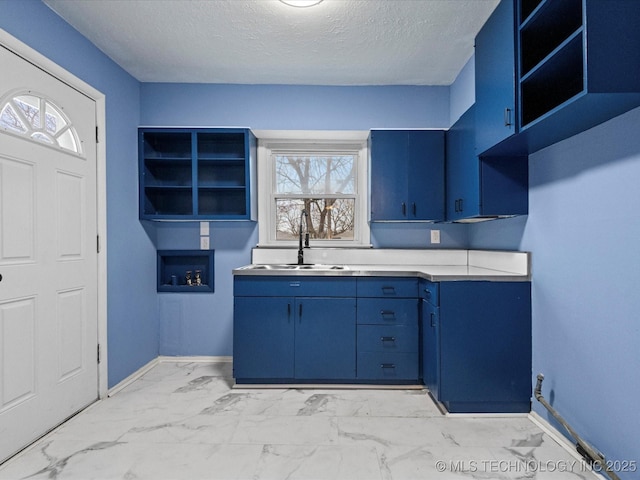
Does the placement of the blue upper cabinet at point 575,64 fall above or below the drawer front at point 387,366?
above

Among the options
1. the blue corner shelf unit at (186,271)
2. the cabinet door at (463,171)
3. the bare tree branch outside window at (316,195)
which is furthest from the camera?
the bare tree branch outside window at (316,195)

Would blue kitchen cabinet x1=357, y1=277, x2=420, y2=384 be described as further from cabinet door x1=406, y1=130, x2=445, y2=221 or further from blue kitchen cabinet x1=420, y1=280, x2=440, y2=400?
cabinet door x1=406, y1=130, x2=445, y2=221

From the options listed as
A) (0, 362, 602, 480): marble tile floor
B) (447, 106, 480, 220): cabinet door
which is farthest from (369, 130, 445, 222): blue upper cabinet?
(0, 362, 602, 480): marble tile floor

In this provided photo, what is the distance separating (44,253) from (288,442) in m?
1.73

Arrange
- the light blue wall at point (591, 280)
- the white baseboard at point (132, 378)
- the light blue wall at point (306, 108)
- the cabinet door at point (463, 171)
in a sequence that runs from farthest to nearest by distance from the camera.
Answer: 1. the light blue wall at point (306, 108)
2. the white baseboard at point (132, 378)
3. the cabinet door at point (463, 171)
4. the light blue wall at point (591, 280)

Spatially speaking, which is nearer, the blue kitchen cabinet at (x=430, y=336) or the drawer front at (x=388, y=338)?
the blue kitchen cabinet at (x=430, y=336)

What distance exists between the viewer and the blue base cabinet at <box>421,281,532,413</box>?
2.20 metres

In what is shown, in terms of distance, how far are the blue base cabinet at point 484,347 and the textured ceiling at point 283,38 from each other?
169cm

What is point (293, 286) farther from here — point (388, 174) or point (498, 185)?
point (498, 185)

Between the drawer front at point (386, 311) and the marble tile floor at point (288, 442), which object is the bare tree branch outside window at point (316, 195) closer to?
the drawer front at point (386, 311)

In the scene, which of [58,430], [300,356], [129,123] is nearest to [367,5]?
[129,123]

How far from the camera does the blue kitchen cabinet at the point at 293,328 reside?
8.52ft

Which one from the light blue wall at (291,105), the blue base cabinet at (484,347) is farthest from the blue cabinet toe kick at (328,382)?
the light blue wall at (291,105)

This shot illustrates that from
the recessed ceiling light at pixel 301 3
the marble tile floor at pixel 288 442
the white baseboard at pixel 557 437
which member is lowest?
the marble tile floor at pixel 288 442
